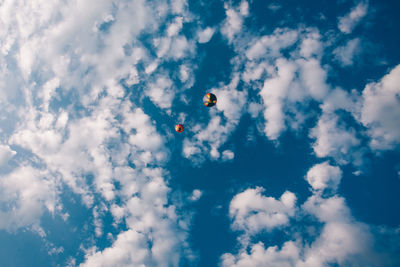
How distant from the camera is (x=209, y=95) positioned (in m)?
35.1

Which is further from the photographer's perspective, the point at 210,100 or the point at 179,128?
the point at 179,128

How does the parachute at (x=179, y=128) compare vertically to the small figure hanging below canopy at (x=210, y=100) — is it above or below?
below

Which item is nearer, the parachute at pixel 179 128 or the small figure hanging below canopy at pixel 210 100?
the small figure hanging below canopy at pixel 210 100

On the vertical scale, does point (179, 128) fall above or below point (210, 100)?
below

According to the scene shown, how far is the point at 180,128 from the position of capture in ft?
123

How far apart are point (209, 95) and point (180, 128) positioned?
23.9ft

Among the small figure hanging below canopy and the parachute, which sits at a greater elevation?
the small figure hanging below canopy

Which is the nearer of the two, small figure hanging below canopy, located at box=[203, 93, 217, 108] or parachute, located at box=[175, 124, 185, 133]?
small figure hanging below canopy, located at box=[203, 93, 217, 108]

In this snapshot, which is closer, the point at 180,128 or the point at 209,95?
the point at 209,95
